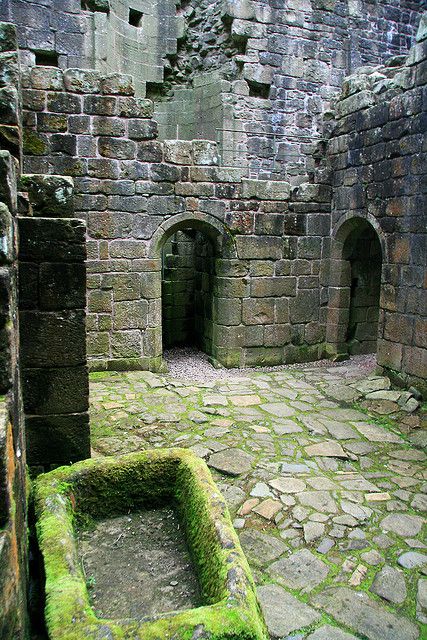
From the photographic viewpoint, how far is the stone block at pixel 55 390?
3.25m

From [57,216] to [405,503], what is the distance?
336 centimetres

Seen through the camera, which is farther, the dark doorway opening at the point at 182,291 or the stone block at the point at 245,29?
the stone block at the point at 245,29

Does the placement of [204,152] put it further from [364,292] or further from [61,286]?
[61,286]

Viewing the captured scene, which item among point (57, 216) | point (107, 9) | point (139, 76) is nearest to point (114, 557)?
point (57, 216)

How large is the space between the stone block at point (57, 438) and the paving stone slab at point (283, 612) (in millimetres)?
1453

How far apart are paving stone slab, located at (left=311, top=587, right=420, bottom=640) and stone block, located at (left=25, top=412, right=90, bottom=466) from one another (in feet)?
5.69

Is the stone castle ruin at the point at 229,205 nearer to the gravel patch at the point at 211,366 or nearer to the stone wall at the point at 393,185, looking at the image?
the stone wall at the point at 393,185

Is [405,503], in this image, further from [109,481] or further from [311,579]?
[109,481]

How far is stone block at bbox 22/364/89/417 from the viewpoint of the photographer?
10.7ft

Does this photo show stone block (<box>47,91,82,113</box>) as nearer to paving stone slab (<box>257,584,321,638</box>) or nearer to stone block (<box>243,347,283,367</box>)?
stone block (<box>243,347,283,367</box>)

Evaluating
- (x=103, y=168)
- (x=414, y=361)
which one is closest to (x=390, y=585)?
(x=414, y=361)

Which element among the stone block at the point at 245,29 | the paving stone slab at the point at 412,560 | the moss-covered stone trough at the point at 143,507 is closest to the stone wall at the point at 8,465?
the moss-covered stone trough at the point at 143,507

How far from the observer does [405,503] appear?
400cm

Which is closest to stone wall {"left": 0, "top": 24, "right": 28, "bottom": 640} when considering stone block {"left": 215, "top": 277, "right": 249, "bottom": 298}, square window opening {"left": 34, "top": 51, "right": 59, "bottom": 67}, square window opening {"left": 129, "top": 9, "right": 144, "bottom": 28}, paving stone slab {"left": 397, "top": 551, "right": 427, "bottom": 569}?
paving stone slab {"left": 397, "top": 551, "right": 427, "bottom": 569}
